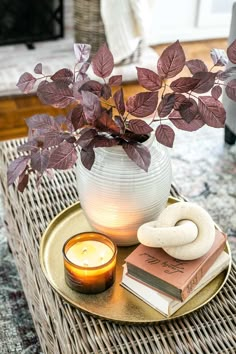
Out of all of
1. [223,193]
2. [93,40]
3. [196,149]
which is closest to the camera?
[223,193]

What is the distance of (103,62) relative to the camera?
3.39ft

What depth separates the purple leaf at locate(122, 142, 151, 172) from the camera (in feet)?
3.26

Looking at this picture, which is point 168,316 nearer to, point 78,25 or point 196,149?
point 196,149

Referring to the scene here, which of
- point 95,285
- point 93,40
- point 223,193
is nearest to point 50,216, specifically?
point 95,285

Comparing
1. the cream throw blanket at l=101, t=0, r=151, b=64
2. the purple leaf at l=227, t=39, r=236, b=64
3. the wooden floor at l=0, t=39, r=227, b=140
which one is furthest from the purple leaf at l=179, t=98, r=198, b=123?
the cream throw blanket at l=101, t=0, r=151, b=64

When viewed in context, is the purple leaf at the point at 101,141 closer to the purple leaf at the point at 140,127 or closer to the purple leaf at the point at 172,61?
the purple leaf at the point at 140,127

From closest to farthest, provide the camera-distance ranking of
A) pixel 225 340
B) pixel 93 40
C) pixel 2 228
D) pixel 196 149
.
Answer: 1. pixel 225 340
2. pixel 2 228
3. pixel 196 149
4. pixel 93 40

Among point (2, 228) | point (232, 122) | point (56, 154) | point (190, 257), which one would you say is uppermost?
point (56, 154)

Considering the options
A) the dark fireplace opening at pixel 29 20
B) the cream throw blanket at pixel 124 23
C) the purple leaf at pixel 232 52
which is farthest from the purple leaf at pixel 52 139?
the dark fireplace opening at pixel 29 20

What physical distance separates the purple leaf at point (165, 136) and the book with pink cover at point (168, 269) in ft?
0.64

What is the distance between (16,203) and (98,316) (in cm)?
43

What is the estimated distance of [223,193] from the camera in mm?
1948

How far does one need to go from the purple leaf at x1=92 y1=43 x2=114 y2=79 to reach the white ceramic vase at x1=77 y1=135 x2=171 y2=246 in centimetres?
14

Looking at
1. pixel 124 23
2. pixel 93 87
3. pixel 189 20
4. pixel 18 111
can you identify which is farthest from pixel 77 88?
pixel 189 20
